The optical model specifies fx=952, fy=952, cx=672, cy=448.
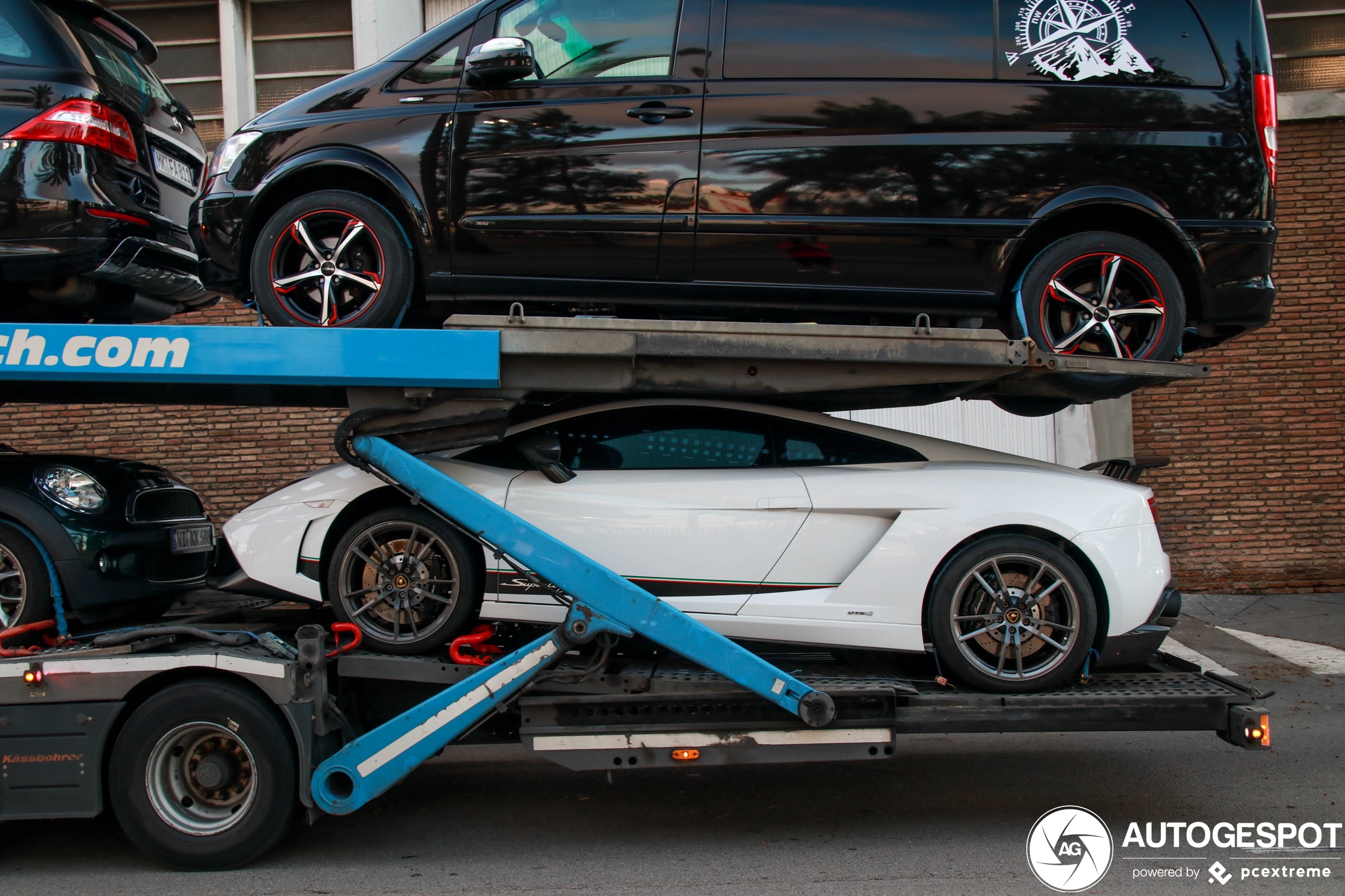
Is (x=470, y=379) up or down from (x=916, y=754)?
up

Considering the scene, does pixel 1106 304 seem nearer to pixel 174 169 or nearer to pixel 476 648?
pixel 476 648

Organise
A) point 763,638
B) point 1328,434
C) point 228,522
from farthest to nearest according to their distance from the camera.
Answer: point 1328,434, point 228,522, point 763,638

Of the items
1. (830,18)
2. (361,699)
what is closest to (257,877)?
(361,699)

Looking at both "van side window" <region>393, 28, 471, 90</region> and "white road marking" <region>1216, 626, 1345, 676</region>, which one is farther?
"white road marking" <region>1216, 626, 1345, 676</region>

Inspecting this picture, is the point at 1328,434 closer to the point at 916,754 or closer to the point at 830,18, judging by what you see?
the point at 916,754

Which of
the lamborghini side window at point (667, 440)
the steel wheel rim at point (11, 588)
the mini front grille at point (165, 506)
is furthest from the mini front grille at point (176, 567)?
the lamborghini side window at point (667, 440)

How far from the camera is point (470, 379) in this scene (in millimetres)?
3844

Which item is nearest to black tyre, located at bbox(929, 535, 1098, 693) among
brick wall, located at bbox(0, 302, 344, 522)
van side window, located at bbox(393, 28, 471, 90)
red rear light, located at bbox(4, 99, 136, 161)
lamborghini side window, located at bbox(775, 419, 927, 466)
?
lamborghini side window, located at bbox(775, 419, 927, 466)

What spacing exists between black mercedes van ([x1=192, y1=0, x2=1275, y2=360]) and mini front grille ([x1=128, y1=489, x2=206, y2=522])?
123cm

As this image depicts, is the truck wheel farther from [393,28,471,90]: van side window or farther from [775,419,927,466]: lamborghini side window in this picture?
[393,28,471,90]: van side window

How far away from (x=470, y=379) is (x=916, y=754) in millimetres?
3602

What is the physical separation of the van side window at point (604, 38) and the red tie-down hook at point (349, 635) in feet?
8.41

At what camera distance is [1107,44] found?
163 inches

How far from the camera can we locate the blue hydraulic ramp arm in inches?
148
